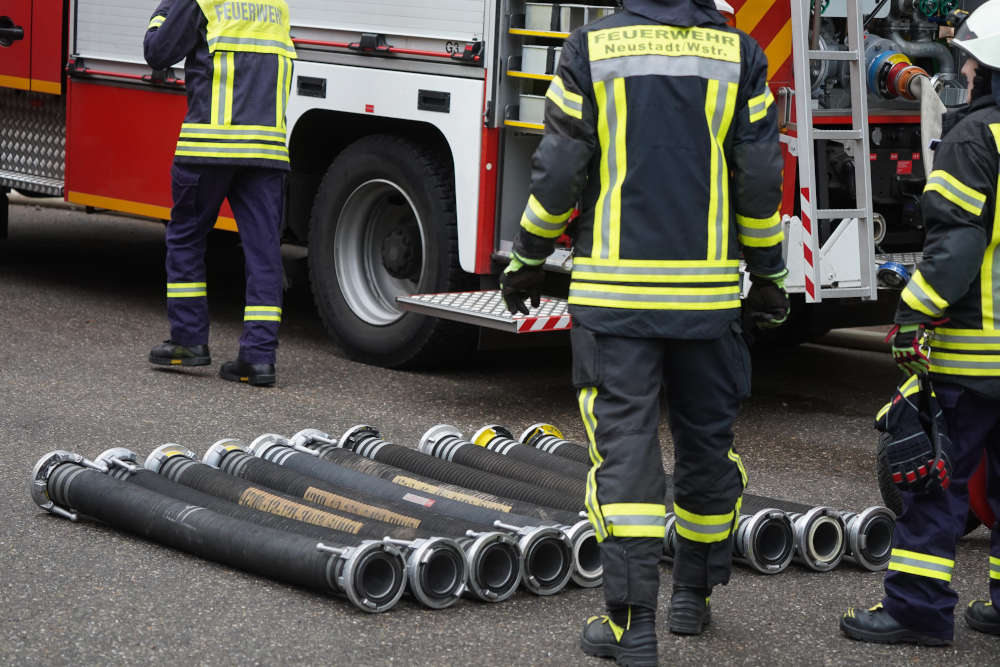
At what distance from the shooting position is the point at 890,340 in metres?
3.98

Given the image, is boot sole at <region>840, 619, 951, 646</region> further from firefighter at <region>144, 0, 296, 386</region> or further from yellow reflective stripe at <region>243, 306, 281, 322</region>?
yellow reflective stripe at <region>243, 306, 281, 322</region>

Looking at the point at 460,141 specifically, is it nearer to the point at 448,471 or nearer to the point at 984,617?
the point at 448,471

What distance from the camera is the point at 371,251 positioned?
771 cm

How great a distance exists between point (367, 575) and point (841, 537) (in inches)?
57.1

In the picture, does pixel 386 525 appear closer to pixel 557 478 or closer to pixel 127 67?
pixel 557 478

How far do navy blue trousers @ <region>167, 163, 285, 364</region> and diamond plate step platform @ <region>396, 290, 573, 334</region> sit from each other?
0.62m

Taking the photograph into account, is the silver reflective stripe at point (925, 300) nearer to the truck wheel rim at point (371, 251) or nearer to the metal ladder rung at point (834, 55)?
the metal ladder rung at point (834, 55)

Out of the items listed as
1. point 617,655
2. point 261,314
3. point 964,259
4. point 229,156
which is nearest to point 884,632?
point 617,655

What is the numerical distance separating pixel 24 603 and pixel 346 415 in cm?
257

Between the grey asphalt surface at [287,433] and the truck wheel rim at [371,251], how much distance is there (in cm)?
32

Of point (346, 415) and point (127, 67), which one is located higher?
point (127, 67)

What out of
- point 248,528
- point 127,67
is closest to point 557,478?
point 248,528

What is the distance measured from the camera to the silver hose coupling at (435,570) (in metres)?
4.06

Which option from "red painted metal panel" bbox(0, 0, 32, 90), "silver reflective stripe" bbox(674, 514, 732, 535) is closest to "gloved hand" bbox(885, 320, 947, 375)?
"silver reflective stripe" bbox(674, 514, 732, 535)
